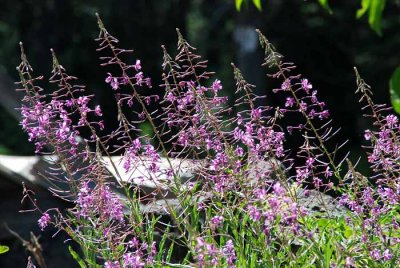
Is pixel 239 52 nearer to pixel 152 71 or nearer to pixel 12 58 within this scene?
pixel 152 71

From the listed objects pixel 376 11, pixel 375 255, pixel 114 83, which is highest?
Result: pixel 376 11

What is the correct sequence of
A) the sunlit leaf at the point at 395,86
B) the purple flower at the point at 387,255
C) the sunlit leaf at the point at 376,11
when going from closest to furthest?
the sunlit leaf at the point at 395,86 < the sunlit leaf at the point at 376,11 < the purple flower at the point at 387,255

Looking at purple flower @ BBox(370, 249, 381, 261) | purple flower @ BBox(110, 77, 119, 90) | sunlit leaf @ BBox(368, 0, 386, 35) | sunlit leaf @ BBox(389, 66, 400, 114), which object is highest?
sunlit leaf @ BBox(389, 66, 400, 114)

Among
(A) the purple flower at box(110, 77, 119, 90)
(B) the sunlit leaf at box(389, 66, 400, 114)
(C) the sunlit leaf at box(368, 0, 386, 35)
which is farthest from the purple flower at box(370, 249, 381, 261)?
(B) the sunlit leaf at box(389, 66, 400, 114)

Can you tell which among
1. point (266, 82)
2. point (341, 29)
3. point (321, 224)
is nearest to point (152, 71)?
point (266, 82)

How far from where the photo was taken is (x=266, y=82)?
2675cm

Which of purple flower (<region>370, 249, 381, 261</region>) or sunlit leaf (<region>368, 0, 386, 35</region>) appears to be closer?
sunlit leaf (<region>368, 0, 386, 35</region>)

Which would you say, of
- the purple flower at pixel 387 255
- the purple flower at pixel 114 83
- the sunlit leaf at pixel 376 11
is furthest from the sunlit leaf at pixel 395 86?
the purple flower at pixel 114 83

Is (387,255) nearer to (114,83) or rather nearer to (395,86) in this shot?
(114,83)

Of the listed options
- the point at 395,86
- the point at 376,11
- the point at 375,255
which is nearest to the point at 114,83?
the point at 376,11

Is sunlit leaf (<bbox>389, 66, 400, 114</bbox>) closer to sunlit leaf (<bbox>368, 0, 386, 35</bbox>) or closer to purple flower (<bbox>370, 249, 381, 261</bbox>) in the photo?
sunlit leaf (<bbox>368, 0, 386, 35</bbox>)

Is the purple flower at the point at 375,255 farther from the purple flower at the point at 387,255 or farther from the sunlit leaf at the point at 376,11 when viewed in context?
the sunlit leaf at the point at 376,11

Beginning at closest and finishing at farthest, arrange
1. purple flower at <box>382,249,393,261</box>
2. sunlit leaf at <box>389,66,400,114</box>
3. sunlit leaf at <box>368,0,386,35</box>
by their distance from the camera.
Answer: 1. sunlit leaf at <box>389,66,400,114</box>
2. sunlit leaf at <box>368,0,386,35</box>
3. purple flower at <box>382,249,393,261</box>

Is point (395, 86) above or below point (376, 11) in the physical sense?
above
